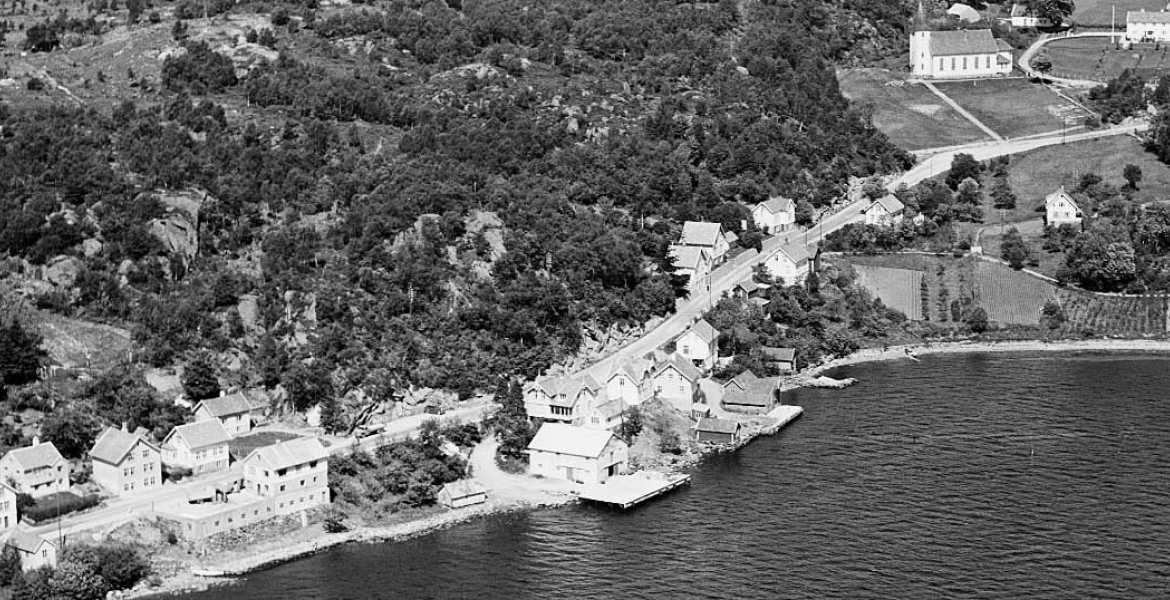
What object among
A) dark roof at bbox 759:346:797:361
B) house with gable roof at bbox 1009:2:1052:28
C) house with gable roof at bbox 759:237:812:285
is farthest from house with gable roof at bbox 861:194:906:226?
house with gable roof at bbox 1009:2:1052:28

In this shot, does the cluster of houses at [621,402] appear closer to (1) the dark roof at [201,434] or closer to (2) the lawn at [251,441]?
(2) the lawn at [251,441]

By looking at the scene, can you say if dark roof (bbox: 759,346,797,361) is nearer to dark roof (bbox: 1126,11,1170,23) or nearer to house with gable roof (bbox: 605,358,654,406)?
house with gable roof (bbox: 605,358,654,406)

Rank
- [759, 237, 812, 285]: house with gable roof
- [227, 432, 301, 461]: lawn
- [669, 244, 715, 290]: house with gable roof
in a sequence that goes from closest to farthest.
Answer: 1. [227, 432, 301, 461]: lawn
2. [669, 244, 715, 290]: house with gable roof
3. [759, 237, 812, 285]: house with gable roof

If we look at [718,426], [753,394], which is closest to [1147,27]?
[753,394]

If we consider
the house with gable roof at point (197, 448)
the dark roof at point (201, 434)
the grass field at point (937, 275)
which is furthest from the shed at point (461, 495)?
the grass field at point (937, 275)

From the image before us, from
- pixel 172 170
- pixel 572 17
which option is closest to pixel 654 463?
pixel 172 170

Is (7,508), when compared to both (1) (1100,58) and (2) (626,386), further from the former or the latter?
(1) (1100,58)
